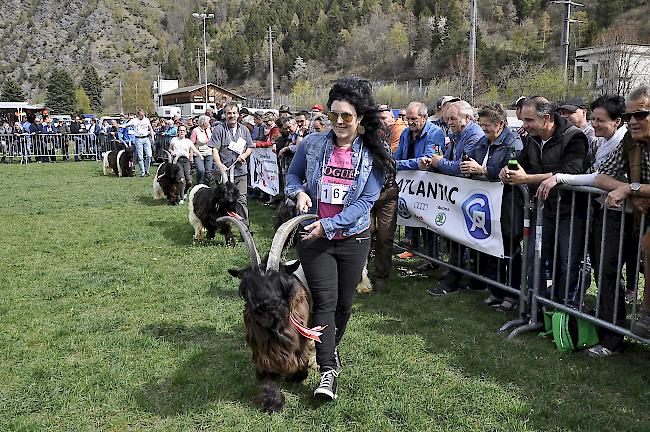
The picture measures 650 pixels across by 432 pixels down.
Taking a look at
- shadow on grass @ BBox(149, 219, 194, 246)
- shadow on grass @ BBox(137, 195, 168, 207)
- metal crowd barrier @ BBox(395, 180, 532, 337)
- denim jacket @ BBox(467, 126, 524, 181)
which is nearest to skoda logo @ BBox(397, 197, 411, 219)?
metal crowd barrier @ BBox(395, 180, 532, 337)

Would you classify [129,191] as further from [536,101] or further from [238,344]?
[536,101]

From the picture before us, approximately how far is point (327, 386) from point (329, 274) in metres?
0.80

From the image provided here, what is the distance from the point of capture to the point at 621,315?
Result: 4621 mm

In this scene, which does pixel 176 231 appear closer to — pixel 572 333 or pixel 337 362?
pixel 337 362

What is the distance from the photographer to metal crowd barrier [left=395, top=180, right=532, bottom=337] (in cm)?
523

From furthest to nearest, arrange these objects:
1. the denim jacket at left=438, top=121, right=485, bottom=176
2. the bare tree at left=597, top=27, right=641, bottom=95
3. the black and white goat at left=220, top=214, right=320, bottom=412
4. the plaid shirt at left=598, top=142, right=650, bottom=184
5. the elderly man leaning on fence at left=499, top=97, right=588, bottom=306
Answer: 1. the bare tree at left=597, top=27, right=641, bottom=95
2. the denim jacket at left=438, top=121, right=485, bottom=176
3. the elderly man leaning on fence at left=499, top=97, right=588, bottom=306
4. the plaid shirt at left=598, top=142, right=650, bottom=184
5. the black and white goat at left=220, top=214, right=320, bottom=412

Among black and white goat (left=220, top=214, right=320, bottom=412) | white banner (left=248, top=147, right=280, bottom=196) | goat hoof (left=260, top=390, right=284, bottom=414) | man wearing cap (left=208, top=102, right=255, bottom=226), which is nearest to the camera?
black and white goat (left=220, top=214, right=320, bottom=412)

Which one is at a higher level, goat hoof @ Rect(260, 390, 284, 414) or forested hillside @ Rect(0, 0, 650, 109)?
forested hillside @ Rect(0, 0, 650, 109)

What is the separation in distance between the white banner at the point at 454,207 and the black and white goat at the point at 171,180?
7225 millimetres

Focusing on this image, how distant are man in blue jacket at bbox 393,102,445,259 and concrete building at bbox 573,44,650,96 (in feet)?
104

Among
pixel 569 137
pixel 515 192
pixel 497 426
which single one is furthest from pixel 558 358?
pixel 569 137

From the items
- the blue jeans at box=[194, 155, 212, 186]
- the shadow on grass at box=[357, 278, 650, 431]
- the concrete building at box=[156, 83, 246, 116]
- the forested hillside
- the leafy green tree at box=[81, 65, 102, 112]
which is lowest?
the shadow on grass at box=[357, 278, 650, 431]

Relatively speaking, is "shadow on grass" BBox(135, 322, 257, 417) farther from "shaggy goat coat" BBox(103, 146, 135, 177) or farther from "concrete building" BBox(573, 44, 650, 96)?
"concrete building" BBox(573, 44, 650, 96)

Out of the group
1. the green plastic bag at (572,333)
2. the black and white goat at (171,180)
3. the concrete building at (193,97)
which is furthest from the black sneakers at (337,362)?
the concrete building at (193,97)
